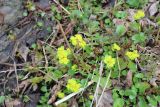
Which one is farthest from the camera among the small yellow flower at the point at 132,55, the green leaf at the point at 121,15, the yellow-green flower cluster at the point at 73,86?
the green leaf at the point at 121,15

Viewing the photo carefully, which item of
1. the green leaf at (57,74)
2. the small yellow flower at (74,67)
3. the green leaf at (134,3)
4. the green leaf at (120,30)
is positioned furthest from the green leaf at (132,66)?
the green leaf at (134,3)

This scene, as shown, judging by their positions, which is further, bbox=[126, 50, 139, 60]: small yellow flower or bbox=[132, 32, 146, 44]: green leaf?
bbox=[132, 32, 146, 44]: green leaf

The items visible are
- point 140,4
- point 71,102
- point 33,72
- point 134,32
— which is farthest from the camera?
point 140,4

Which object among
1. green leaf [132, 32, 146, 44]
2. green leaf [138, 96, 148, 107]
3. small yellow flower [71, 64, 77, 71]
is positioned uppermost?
green leaf [132, 32, 146, 44]

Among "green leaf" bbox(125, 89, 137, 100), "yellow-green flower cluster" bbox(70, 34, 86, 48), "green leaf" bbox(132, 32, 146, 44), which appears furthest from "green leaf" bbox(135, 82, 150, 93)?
"yellow-green flower cluster" bbox(70, 34, 86, 48)

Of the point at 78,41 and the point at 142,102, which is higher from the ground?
the point at 78,41

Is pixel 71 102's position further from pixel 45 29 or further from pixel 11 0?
pixel 11 0

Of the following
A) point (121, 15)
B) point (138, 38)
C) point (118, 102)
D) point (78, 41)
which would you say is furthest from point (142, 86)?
point (121, 15)

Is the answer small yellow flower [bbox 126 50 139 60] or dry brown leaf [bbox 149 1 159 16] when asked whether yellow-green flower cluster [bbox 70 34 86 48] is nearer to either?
small yellow flower [bbox 126 50 139 60]

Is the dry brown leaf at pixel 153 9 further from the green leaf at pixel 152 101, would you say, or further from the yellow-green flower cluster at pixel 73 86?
the yellow-green flower cluster at pixel 73 86

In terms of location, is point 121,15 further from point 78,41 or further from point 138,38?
point 78,41

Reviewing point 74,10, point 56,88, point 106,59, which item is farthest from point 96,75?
point 74,10
